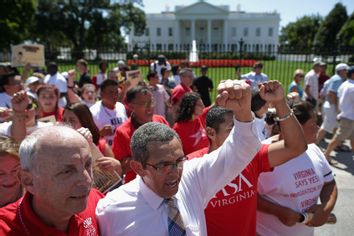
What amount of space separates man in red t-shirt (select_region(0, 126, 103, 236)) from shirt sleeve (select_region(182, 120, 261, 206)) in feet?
2.44

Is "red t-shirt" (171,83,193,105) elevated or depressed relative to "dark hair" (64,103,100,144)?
depressed

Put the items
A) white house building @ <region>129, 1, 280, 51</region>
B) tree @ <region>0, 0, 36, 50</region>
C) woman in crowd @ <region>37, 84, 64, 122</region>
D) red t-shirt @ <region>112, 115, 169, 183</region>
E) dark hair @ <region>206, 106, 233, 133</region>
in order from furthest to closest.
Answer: white house building @ <region>129, 1, 280, 51</region> → tree @ <region>0, 0, 36, 50</region> → woman in crowd @ <region>37, 84, 64, 122</region> → red t-shirt @ <region>112, 115, 169, 183</region> → dark hair @ <region>206, 106, 233, 133</region>

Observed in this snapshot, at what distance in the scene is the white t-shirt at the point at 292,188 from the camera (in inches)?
102

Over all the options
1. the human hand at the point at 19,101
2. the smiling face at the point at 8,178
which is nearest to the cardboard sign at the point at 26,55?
the human hand at the point at 19,101

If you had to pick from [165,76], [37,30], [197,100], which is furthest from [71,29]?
[197,100]

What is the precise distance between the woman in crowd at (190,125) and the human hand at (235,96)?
256cm

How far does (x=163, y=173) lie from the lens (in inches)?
72.8

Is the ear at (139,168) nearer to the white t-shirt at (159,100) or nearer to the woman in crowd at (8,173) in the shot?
the woman in crowd at (8,173)

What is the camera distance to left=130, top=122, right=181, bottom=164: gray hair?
6.15 feet

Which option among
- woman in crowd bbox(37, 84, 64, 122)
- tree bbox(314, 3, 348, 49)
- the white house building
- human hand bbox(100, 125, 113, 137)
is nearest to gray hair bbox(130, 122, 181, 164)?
human hand bbox(100, 125, 113, 137)

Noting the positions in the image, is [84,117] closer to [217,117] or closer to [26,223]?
[217,117]

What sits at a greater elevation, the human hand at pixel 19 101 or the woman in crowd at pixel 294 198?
the human hand at pixel 19 101

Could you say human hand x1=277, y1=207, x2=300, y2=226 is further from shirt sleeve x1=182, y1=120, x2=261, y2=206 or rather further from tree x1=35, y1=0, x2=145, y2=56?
tree x1=35, y1=0, x2=145, y2=56

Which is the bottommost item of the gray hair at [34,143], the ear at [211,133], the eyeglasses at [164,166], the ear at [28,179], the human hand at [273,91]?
the ear at [211,133]
